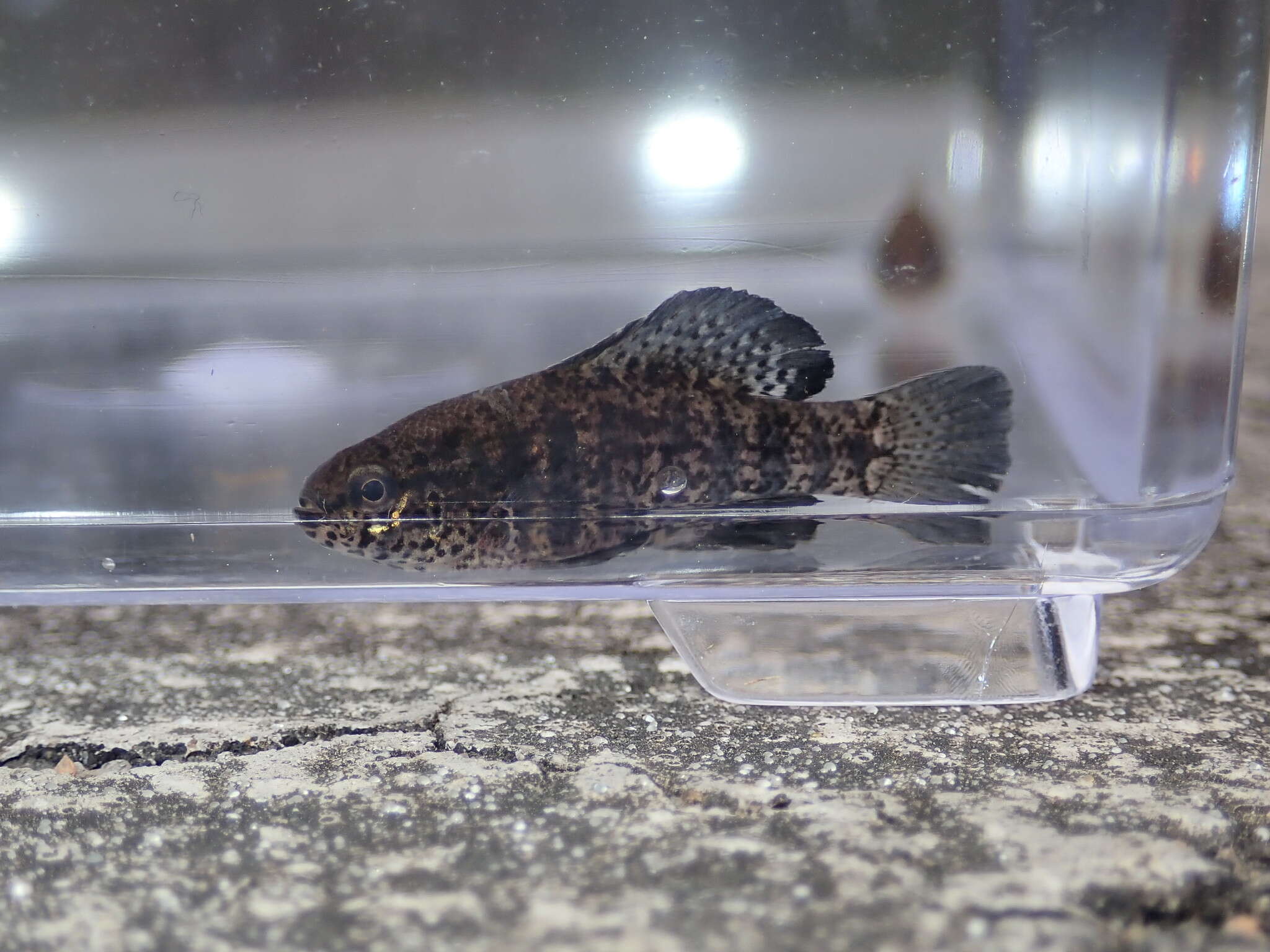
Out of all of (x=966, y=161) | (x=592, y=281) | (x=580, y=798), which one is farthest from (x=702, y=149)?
(x=580, y=798)

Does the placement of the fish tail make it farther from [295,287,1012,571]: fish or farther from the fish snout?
the fish snout

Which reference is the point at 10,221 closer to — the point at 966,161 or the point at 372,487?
the point at 372,487

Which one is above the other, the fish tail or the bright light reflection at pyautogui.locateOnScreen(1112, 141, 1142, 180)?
the bright light reflection at pyautogui.locateOnScreen(1112, 141, 1142, 180)

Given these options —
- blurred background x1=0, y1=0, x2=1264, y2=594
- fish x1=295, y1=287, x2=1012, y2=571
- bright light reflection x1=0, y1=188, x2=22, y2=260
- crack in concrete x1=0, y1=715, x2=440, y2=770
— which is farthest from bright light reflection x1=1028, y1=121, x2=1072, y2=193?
bright light reflection x1=0, y1=188, x2=22, y2=260

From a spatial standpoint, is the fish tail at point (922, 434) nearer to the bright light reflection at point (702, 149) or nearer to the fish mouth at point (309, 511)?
the bright light reflection at point (702, 149)

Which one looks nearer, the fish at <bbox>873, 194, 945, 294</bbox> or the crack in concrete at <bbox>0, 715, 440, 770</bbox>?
the crack in concrete at <bbox>0, 715, 440, 770</bbox>

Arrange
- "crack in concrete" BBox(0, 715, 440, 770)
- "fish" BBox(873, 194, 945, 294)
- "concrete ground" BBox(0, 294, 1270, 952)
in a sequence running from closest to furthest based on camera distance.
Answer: "concrete ground" BBox(0, 294, 1270, 952)
"crack in concrete" BBox(0, 715, 440, 770)
"fish" BBox(873, 194, 945, 294)
